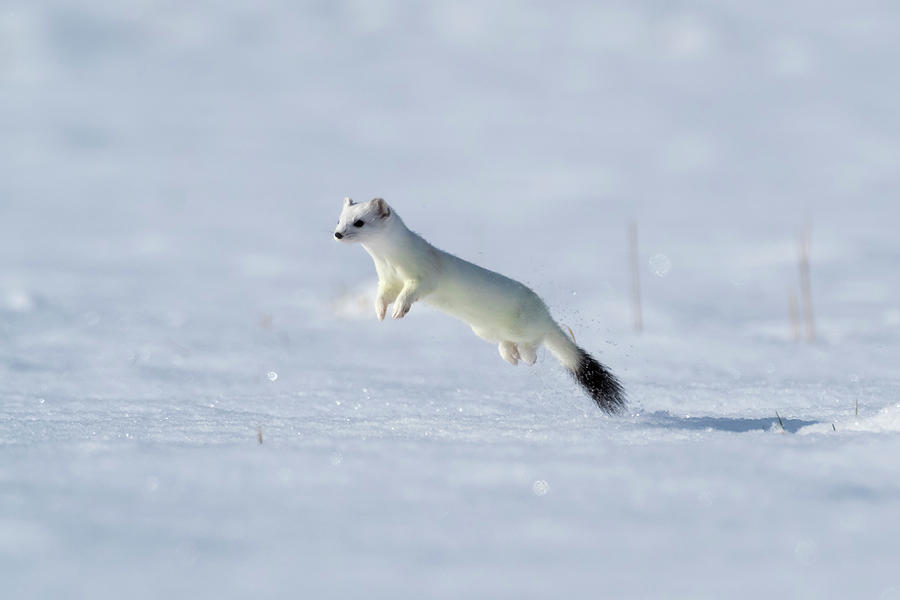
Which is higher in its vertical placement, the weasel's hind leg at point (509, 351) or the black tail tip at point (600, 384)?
the weasel's hind leg at point (509, 351)

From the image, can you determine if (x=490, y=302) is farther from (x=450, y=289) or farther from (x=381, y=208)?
(x=381, y=208)

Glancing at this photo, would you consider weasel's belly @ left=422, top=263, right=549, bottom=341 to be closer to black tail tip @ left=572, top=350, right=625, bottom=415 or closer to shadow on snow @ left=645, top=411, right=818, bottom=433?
black tail tip @ left=572, top=350, right=625, bottom=415

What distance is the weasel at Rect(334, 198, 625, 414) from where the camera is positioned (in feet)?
9.23

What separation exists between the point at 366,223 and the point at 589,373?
2.71ft

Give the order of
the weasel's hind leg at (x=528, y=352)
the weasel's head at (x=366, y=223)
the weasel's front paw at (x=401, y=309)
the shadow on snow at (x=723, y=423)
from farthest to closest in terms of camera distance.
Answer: the weasel's hind leg at (x=528, y=352)
the weasel's head at (x=366, y=223)
the weasel's front paw at (x=401, y=309)
the shadow on snow at (x=723, y=423)

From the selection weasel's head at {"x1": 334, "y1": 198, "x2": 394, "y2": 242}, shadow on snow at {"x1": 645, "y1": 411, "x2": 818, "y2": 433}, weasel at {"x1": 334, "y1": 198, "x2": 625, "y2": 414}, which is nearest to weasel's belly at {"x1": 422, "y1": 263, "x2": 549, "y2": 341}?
weasel at {"x1": 334, "y1": 198, "x2": 625, "y2": 414}

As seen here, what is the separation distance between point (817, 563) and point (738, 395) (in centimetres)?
197

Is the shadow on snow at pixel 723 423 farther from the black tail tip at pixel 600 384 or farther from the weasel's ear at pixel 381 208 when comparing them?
the weasel's ear at pixel 381 208

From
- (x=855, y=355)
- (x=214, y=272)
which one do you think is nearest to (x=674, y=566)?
(x=855, y=355)

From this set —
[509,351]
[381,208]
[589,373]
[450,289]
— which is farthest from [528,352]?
[381,208]

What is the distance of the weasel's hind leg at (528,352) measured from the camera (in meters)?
3.07

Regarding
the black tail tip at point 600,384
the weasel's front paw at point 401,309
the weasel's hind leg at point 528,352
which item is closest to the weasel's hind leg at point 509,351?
the weasel's hind leg at point 528,352

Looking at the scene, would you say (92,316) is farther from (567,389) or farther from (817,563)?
(817,563)

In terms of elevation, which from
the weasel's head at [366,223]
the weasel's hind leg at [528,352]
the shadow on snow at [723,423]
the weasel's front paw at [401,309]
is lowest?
the shadow on snow at [723,423]
